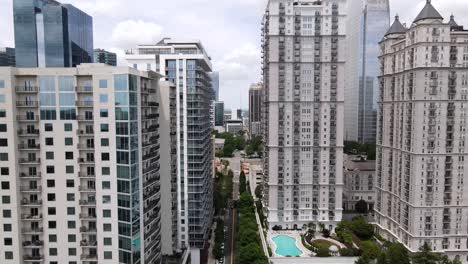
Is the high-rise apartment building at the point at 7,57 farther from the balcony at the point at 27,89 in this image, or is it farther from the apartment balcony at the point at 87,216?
the apartment balcony at the point at 87,216

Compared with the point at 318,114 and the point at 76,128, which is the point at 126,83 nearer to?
the point at 76,128

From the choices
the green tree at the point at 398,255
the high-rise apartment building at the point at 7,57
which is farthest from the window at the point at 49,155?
the high-rise apartment building at the point at 7,57

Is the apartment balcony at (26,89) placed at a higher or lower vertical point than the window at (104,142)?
higher

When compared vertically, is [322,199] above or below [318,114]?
below

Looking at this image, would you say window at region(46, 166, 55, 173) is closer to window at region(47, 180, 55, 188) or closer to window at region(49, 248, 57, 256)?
window at region(47, 180, 55, 188)

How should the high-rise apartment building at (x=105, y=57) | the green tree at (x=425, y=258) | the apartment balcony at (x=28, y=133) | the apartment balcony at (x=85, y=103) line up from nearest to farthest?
the apartment balcony at (x=28, y=133)
the apartment balcony at (x=85, y=103)
the green tree at (x=425, y=258)
the high-rise apartment building at (x=105, y=57)

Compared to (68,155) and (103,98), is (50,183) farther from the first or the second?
(103,98)

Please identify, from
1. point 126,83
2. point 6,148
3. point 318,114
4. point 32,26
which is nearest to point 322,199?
point 318,114
